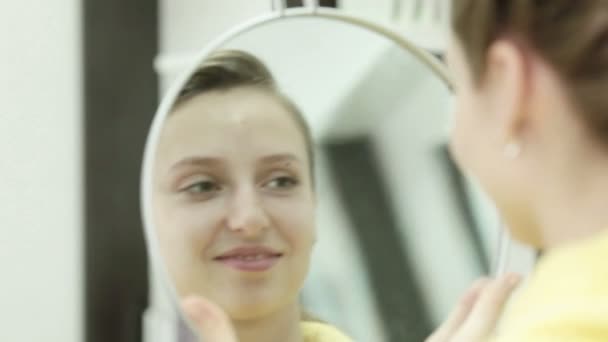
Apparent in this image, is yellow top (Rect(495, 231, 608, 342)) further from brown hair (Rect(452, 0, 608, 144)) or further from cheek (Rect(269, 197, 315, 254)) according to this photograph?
cheek (Rect(269, 197, 315, 254))

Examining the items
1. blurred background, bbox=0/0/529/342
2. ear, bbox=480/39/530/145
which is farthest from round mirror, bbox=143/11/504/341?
ear, bbox=480/39/530/145

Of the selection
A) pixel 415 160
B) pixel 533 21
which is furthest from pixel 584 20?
pixel 415 160

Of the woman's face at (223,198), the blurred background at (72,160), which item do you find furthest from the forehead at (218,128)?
the blurred background at (72,160)

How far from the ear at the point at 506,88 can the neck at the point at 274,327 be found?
26 cm

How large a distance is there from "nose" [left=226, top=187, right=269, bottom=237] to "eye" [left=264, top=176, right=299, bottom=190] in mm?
13

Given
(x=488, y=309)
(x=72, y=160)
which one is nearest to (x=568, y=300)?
(x=488, y=309)

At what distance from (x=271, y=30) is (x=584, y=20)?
0.29 m

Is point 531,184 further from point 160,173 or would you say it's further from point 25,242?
point 25,242

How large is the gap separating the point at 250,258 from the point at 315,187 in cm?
7

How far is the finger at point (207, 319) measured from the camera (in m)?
0.63

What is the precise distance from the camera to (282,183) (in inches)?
25.1

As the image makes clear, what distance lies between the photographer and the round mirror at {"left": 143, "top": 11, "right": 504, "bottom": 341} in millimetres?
630

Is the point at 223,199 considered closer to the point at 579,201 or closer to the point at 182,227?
the point at 182,227

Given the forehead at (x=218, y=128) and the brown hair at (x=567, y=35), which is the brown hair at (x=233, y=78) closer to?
the forehead at (x=218, y=128)
